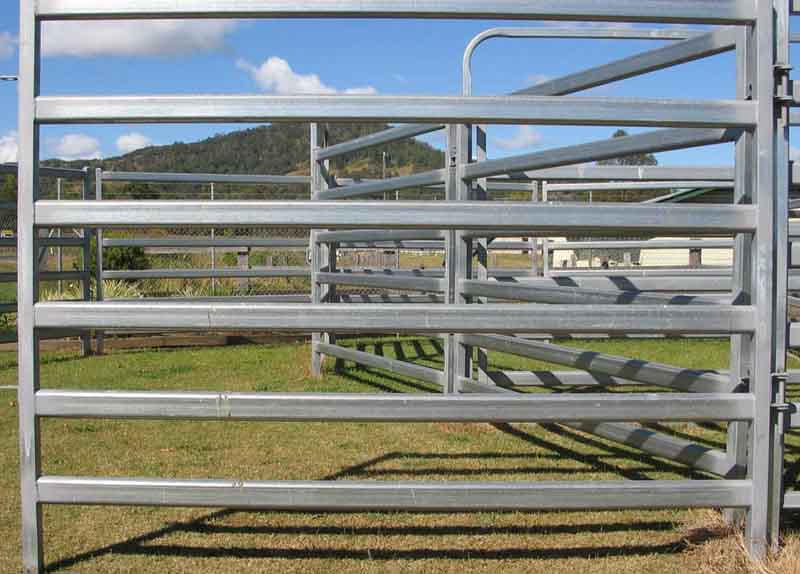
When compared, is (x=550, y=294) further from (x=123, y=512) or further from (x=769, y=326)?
(x=123, y=512)

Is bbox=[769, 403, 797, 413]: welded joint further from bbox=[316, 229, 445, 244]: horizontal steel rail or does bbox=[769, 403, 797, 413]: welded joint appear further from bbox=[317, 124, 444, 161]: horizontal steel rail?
bbox=[316, 229, 445, 244]: horizontal steel rail

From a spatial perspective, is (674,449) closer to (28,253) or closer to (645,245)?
(28,253)

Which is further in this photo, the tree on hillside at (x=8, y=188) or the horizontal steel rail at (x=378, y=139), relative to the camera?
the tree on hillside at (x=8, y=188)

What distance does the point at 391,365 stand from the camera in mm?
6270

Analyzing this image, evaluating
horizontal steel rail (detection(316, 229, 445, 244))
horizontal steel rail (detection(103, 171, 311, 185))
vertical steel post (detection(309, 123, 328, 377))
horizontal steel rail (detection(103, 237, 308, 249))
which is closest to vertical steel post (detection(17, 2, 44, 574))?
horizontal steel rail (detection(316, 229, 445, 244))

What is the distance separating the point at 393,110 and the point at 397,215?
0.36 meters

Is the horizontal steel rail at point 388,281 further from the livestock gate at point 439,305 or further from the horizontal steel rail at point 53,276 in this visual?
the horizontal steel rail at point 53,276

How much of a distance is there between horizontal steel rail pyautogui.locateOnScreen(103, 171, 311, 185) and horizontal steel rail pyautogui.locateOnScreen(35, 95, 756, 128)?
7.61m

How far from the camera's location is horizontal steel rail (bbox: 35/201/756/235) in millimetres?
2764

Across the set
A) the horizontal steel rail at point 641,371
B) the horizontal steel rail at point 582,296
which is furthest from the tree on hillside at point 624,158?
the horizontal steel rail at point 641,371

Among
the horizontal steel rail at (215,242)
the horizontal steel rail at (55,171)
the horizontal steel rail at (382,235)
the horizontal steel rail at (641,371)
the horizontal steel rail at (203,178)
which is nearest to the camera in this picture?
the horizontal steel rail at (641,371)

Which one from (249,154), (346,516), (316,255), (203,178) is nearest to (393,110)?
(346,516)

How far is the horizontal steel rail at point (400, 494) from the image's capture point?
9.34ft

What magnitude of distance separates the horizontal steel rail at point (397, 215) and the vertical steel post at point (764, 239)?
0.07 meters
